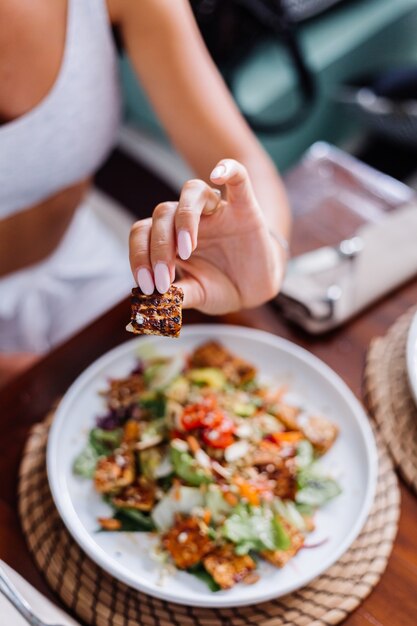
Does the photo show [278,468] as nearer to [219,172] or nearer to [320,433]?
[320,433]

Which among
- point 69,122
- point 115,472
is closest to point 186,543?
point 115,472

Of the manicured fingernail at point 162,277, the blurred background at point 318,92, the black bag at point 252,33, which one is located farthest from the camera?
Result: the blurred background at point 318,92

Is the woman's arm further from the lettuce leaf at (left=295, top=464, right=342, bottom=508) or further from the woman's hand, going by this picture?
the lettuce leaf at (left=295, top=464, right=342, bottom=508)

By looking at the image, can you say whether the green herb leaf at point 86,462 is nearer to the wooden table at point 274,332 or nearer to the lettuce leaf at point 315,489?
the wooden table at point 274,332

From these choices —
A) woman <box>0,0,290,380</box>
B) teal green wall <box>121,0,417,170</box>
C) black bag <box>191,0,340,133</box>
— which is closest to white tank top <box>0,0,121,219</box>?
woman <box>0,0,290,380</box>

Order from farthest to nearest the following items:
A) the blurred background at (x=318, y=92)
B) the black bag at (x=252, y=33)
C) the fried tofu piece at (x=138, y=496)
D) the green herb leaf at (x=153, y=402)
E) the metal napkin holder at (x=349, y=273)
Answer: the blurred background at (x=318, y=92) → the black bag at (x=252, y=33) → the metal napkin holder at (x=349, y=273) → the green herb leaf at (x=153, y=402) → the fried tofu piece at (x=138, y=496)

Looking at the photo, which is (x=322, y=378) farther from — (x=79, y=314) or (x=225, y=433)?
(x=79, y=314)

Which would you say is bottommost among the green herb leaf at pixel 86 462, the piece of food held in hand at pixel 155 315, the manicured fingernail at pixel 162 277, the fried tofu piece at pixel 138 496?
the fried tofu piece at pixel 138 496

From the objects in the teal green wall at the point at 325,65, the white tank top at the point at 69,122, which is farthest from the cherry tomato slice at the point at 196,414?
the teal green wall at the point at 325,65
